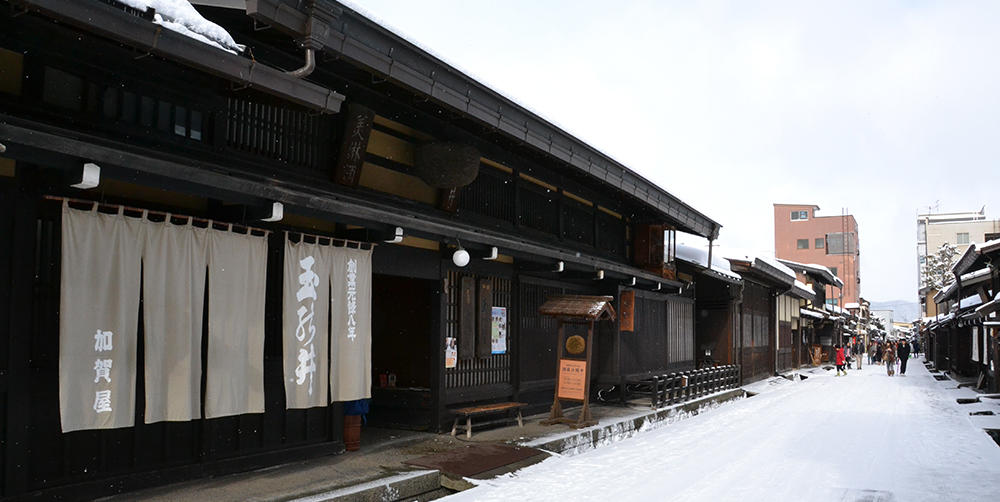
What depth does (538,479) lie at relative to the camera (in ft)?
A: 33.1

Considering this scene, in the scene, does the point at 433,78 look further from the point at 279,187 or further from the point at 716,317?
the point at 716,317

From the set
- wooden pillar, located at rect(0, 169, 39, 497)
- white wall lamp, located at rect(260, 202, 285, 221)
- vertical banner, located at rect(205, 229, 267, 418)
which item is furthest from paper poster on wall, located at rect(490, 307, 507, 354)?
wooden pillar, located at rect(0, 169, 39, 497)

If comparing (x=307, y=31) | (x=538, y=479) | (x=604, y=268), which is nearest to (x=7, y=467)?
(x=307, y=31)

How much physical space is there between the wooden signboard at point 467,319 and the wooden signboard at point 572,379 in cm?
241

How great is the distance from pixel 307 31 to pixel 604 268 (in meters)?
9.99

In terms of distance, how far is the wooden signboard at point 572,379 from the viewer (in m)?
14.5

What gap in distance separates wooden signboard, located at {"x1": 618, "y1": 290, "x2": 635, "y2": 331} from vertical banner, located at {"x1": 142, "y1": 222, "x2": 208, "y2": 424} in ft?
41.5

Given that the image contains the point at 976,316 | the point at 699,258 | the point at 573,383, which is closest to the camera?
the point at 573,383

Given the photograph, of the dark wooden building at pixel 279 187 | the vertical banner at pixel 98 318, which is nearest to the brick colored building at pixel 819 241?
the dark wooden building at pixel 279 187

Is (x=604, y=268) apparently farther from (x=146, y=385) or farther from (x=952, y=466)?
(x=146, y=385)

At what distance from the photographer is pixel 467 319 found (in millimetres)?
13016

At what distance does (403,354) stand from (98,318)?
6.76 m

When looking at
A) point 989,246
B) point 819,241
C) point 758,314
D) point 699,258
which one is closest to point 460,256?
point 699,258

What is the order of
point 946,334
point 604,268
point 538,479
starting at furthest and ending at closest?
point 946,334
point 604,268
point 538,479
